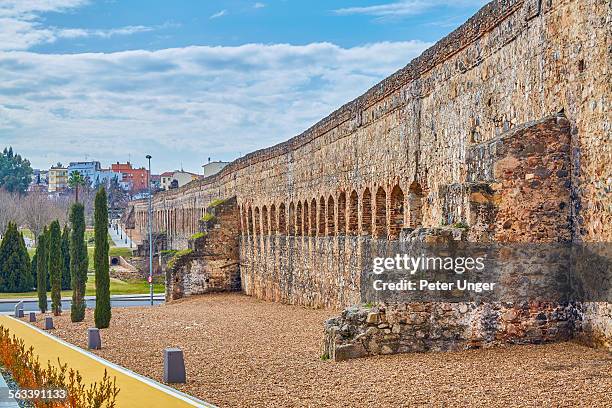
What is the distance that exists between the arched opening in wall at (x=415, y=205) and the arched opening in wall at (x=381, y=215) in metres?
2.05

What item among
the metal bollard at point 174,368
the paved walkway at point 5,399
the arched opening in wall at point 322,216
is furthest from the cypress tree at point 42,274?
the metal bollard at point 174,368

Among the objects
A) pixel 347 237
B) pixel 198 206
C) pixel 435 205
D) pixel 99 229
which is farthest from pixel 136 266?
pixel 435 205

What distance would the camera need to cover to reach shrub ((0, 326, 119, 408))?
30.9 ft

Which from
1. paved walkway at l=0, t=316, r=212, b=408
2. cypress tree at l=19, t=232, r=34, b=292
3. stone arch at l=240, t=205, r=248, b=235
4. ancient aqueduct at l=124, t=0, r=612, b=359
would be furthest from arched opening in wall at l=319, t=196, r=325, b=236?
cypress tree at l=19, t=232, r=34, b=292

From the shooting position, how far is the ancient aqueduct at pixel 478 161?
11.1 metres

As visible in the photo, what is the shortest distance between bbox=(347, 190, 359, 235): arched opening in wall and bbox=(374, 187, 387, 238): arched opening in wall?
1.75m

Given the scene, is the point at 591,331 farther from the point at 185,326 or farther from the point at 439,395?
the point at 185,326

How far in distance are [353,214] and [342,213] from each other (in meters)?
1.30

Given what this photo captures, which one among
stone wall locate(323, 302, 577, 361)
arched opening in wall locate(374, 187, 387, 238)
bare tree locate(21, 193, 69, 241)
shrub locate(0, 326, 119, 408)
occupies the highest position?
bare tree locate(21, 193, 69, 241)

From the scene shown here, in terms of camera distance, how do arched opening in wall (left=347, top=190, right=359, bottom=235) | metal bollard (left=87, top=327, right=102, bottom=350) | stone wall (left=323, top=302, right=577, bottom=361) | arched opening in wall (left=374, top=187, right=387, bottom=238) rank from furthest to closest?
arched opening in wall (left=347, top=190, right=359, bottom=235) → arched opening in wall (left=374, top=187, right=387, bottom=238) → metal bollard (left=87, top=327, right=102, bottom=350) → stone wall (left=323, top=302, right=577, bottom=361)

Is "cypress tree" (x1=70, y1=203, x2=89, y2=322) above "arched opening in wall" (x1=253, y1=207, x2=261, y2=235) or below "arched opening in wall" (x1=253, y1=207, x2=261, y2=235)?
below

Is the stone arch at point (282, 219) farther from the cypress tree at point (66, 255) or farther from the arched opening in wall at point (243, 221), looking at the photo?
the cypress tree at point (66, 255)

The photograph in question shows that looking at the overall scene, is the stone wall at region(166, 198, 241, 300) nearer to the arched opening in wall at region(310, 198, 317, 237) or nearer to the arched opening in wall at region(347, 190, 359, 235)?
the arched opening in wall at region(310, 198, 317, 237)

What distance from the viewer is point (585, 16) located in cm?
1109
